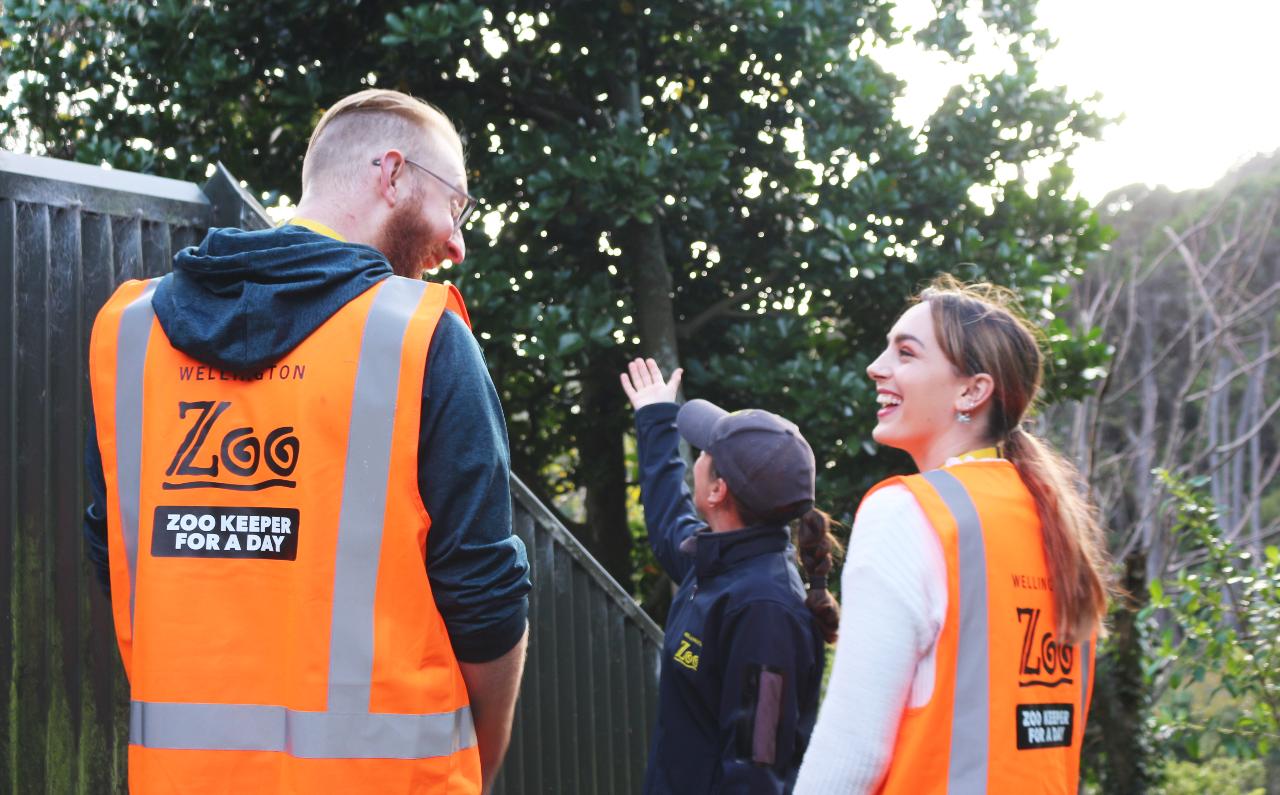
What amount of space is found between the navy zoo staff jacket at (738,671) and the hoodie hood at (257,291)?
1518 millimetres

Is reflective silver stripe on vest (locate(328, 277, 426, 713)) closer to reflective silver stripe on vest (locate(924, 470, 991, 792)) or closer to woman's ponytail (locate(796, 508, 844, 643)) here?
reflective silver stripe on vest (locate(924, 470, 991, 792))

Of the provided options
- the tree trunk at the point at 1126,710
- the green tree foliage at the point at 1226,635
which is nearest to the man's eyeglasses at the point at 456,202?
the green tree foliage at the point at 1226,635

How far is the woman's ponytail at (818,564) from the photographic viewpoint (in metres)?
3.25

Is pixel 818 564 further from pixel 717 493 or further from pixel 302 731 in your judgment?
pixel 302 731

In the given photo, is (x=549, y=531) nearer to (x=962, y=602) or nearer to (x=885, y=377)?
(x=885, y=377)

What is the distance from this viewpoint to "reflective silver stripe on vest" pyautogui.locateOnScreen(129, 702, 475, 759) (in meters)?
1.90

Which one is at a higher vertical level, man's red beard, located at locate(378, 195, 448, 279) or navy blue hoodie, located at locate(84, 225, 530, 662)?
man's red beard, located at locate(378, 195, 448, 279)

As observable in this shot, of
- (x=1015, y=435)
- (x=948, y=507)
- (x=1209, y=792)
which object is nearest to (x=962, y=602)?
(x=948, y=507)

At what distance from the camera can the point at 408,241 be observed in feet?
7.66

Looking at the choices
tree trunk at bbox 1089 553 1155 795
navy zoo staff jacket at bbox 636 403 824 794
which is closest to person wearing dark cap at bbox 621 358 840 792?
navy zoo staff jacket at bbox 636 403 824 794

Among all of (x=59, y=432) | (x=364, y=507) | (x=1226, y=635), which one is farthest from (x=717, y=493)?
(x=1226, y=635)

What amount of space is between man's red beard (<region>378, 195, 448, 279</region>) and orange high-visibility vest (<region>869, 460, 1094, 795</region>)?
3.27 ft

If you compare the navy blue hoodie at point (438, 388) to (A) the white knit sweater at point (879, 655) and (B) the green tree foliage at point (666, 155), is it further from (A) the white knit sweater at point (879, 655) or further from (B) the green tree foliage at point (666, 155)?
(B) the green tree foliage at point (666, 155)

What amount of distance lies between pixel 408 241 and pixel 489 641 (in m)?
0.80
